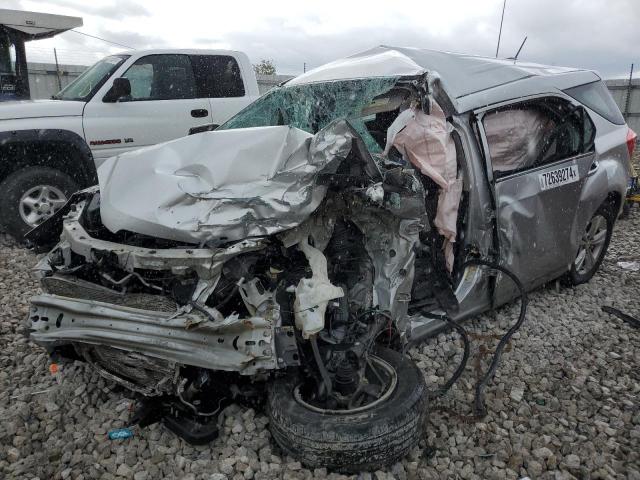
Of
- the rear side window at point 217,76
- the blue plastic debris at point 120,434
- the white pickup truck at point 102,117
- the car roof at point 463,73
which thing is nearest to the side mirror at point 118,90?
the white pickup truck at point 102,117

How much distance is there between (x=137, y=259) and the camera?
2.33 meters

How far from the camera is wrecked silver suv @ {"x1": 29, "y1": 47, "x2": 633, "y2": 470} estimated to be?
2332 millimetres

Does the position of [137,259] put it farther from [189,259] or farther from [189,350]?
[189,350]

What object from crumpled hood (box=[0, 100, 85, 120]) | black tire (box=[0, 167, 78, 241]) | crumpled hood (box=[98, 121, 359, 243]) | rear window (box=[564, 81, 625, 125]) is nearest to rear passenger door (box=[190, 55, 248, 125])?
crumpled hood (box=[0, 100, 85, 120])

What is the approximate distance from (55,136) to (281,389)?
13.8ft

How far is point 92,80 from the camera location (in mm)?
5973

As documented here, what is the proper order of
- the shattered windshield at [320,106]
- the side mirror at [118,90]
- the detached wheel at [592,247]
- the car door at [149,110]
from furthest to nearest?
the car door at [149,110], the side mirror at [118,90], the detached wheel at [592,247], the shattered windshield at [320,106]

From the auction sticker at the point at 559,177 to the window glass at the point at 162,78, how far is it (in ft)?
14.1

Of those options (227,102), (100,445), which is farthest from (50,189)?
(100,445)

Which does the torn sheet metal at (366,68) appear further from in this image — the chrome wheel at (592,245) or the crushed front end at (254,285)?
the chrome wheel at (592,245)

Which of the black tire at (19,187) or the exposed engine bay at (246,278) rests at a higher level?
the exposed engine bay at (246,278)

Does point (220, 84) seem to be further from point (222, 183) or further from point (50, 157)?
point (222, 183)

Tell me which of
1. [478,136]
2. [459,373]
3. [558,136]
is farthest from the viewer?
[558,136]

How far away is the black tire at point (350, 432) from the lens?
2312 millimetres
